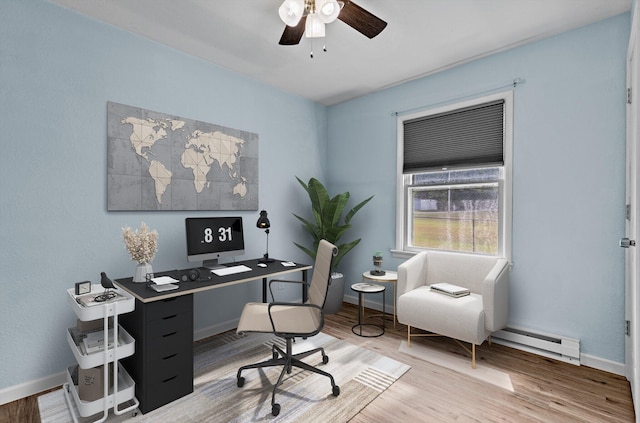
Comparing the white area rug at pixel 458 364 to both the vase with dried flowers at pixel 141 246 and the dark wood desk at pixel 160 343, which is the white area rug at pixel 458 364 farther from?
the vase with dried flowers at pixel 141 246

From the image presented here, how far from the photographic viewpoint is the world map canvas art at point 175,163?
260cm

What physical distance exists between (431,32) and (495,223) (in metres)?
1.92

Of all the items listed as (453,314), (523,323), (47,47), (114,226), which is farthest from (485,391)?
(47,47)

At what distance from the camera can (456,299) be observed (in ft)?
9.09

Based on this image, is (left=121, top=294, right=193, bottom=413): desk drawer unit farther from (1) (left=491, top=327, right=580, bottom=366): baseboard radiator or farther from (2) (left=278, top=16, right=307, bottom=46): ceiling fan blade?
(1) (left=491, top=327, right=580, bottom=366): baseboard radiator

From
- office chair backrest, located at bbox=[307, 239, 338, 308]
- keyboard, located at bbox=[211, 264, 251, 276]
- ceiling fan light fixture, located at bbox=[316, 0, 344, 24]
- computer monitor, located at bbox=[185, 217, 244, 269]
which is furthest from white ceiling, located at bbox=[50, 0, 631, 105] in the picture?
keyboard, located at bbox=[211, 264, 251, 276]

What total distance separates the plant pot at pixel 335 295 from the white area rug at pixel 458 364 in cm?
104

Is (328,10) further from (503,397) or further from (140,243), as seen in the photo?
(503,397)

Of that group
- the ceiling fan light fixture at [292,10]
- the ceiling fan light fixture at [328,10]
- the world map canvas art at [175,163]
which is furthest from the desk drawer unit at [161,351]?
the ceiling fan light fixture at [328,10]

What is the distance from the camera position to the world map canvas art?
2596mm

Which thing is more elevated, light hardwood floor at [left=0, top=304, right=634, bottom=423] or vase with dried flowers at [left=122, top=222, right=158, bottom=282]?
vase with dried flowers at [left=122, top=222, right=158, bottom=282]

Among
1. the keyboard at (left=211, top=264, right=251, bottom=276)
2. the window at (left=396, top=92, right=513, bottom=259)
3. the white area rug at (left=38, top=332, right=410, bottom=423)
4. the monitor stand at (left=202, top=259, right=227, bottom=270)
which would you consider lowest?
the white area rug at (left=38, top=332, right=410, bottom=423)

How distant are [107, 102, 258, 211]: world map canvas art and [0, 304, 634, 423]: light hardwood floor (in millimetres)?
1634

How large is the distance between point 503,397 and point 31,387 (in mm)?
3303
